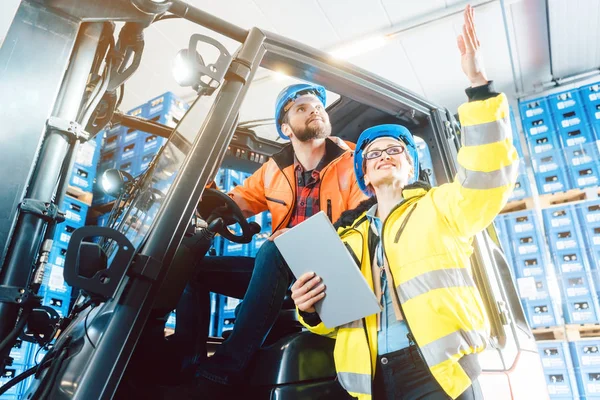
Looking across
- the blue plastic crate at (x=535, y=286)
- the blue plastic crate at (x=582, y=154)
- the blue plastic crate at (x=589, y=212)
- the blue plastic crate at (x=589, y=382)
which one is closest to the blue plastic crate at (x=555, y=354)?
the blue plastic crate at (x=589, y=382)

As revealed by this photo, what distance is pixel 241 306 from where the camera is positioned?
1686 millimetres

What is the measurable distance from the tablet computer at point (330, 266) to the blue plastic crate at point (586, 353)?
12.7ft

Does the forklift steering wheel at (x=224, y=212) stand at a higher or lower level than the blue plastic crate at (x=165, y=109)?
lower

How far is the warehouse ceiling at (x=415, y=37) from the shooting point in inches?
191

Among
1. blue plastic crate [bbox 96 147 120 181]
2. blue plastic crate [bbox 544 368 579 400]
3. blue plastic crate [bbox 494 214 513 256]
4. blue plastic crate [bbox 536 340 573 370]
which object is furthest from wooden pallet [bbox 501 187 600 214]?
blue plastic crate [bbox 96 147 120 181]

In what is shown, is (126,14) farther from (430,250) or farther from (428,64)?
(428,64)

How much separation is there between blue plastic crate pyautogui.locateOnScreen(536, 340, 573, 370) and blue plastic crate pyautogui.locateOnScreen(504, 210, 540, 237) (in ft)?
3.70

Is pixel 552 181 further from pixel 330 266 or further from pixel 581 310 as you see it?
pixel 330 266

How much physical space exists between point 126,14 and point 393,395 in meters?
1.70

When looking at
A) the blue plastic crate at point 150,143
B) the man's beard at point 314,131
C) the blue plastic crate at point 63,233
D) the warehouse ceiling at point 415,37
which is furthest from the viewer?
the warehouse ceiling at point 415,37

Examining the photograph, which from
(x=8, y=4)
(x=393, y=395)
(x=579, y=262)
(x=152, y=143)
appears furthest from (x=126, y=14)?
(x=579, y=262)

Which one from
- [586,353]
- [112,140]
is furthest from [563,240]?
[112,140]

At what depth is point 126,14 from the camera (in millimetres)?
1731

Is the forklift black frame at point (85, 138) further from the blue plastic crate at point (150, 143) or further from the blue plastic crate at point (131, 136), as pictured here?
the blue plastic crate at point (131, 136)
